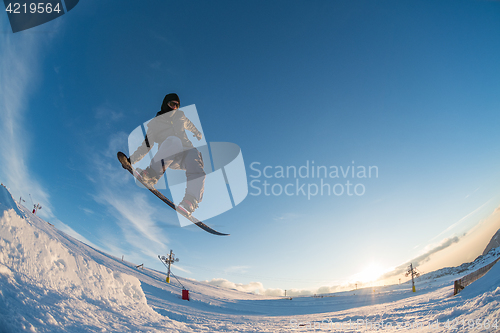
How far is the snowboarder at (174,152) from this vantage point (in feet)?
13.4

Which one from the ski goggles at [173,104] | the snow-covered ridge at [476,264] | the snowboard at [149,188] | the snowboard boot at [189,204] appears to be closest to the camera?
the snowboard boot at [189,204]

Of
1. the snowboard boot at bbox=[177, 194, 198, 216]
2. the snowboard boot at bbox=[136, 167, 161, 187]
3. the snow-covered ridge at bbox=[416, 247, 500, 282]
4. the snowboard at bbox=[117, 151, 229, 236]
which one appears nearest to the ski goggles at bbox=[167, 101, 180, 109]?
the snowboard boot at bbox=[136, 167, 161, 187]

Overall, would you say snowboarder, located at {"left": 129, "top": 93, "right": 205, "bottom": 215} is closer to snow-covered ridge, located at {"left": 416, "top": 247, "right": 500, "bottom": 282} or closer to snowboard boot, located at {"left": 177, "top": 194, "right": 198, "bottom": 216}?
snowboard boot, located at {"left": 177, "top": 194, "right": 198, "bottom": 216}

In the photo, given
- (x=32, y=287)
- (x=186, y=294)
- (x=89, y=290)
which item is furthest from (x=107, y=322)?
(x=186, y=294)

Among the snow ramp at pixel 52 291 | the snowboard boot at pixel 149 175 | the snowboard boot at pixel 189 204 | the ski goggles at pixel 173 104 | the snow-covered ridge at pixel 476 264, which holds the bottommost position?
the snow-covered ridge at pixel 476 264

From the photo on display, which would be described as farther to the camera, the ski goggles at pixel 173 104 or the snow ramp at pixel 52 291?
the ski goggles at pixel 173 104

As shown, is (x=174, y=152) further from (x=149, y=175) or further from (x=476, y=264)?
(x=476, y=264)

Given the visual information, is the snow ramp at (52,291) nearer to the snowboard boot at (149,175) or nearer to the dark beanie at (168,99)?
the snowboard boot at (149,175)

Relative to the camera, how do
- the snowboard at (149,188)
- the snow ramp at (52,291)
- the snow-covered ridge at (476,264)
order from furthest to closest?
1. the snow-covered ridge at (476,264)
2. the snowboard at (149,188)
3. the snow ramp at (52,291)

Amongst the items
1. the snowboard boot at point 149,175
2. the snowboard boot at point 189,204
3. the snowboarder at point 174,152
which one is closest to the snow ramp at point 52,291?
the snowboard boot at point 149,175

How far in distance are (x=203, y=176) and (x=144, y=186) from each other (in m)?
1.53

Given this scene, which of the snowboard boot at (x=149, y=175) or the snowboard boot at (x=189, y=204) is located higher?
the snowboard boot at (x=149, y=175)

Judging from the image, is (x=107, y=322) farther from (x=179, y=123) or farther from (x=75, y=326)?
(x=179, y=123)

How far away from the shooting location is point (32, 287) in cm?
249
